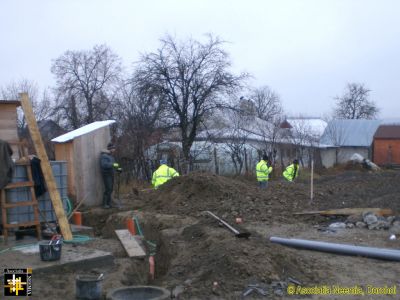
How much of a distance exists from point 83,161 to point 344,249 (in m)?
8.38

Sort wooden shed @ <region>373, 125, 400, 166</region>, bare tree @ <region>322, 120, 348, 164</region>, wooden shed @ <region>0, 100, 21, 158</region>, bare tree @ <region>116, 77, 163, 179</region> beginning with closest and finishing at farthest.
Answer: wooden shed @ <region>0, 100, 21, 158</region> < bare tree @ <region>116, 77, 163, 179</region> < bare tree @ <region>322, 120, 348, 164</region> < wooden shed @ <region>373, 125, 400, 166</region>

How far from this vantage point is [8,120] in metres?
11.1

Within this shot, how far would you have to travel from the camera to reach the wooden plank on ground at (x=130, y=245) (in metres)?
9.20

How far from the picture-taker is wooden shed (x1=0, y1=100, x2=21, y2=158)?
1105 cm

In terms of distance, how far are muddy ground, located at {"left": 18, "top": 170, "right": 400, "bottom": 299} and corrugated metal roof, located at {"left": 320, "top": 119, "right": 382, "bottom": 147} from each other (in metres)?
32.0

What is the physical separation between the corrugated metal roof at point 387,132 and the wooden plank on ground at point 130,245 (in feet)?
148

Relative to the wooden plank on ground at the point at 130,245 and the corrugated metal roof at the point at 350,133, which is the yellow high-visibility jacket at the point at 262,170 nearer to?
the wooden plank on ground at the point at 130,245

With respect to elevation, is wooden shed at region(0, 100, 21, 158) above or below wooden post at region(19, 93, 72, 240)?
above

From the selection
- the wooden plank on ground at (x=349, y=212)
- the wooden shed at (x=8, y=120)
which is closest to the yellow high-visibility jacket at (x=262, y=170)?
the wooden plank on ground at (x=349, y=212)

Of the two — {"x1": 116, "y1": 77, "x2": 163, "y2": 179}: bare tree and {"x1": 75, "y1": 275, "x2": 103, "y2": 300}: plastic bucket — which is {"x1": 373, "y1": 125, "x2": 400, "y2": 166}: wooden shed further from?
{"x1": 75, "y1": 275, "x2": 103, "y2": 300}: plastic bucket

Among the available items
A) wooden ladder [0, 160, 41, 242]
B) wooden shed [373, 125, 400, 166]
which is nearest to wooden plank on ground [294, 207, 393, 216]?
wooden ladder [0, 160, 41, 242]

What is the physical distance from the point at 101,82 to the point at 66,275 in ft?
129

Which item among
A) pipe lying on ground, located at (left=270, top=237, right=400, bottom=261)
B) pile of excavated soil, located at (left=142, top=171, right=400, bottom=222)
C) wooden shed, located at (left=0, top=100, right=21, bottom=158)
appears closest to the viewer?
pipe lying on ground, located at (left=270, top=237, right=400, bottom=261)

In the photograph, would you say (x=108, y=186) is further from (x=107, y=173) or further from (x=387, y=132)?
(x=387, y=132)
